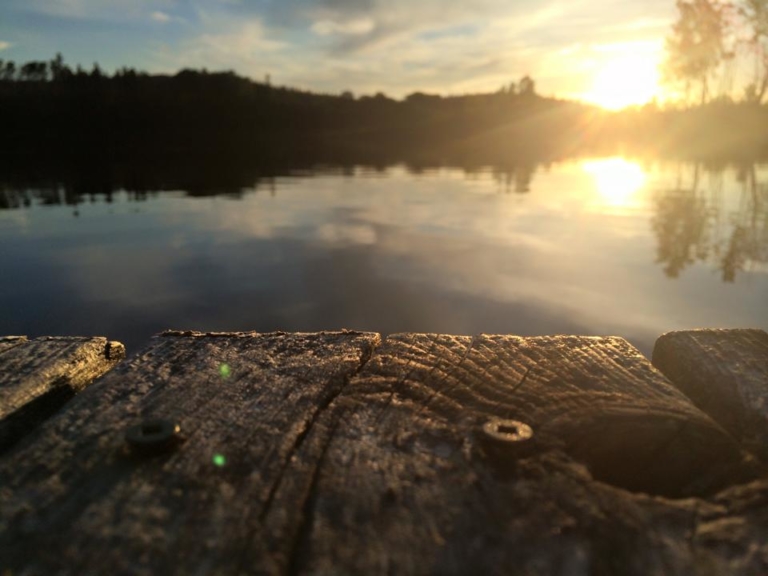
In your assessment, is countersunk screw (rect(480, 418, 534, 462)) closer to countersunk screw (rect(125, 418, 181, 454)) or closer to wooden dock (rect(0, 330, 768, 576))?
wooden dock (rect(0, 330, 768, 576))

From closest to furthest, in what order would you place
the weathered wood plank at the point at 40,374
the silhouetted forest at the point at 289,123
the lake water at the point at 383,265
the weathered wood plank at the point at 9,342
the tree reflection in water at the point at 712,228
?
the weathered wood plank at the point at 40,374, the weathered wood plank at the point at 9,342, the lake water at the point at 383,265, the tree reflection in water at the point at 712,228, the silhouetted forest at the point at 289,123

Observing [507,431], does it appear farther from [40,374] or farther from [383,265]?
[383,265]

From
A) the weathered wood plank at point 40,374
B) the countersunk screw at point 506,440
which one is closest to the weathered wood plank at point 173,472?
the weathered wood plank at point 40,374

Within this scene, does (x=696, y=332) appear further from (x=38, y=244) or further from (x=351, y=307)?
(x=38, y=244)

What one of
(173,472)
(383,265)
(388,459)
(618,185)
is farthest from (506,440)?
(618,185)

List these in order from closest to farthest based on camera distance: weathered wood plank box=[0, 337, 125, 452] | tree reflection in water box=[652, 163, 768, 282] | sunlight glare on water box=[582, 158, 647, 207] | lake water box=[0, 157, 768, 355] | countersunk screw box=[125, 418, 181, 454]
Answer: countersunk screw box=[125, 418, 181, 454]
weathered wood plank box=[0, 337, 125, 452]
lake water box=[0, 157, 768, 355]
tree reflection in water box=[652, 163, 768, 282]
sunlight glare on water box=[582, 158, 647, 207]

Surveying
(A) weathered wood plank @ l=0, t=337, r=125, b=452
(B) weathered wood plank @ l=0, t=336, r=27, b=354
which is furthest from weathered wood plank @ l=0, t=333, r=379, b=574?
(B) weathered wood plank @ l=0, t=336, r=27, b=354

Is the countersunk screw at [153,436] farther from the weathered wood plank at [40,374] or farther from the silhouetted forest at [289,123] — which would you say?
the silhouetted forest at [289,123]
